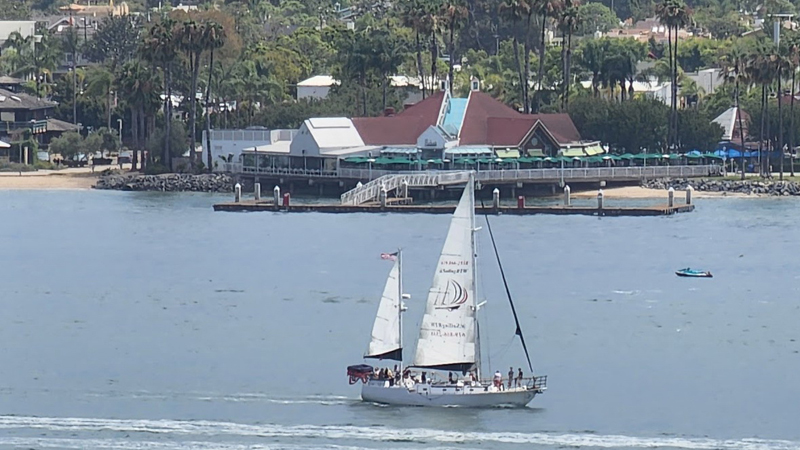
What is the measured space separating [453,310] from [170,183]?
79.1 m

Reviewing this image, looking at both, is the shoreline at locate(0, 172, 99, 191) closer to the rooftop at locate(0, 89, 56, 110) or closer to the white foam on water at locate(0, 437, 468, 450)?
the rooftop at locate(0, 89, 56, 110)

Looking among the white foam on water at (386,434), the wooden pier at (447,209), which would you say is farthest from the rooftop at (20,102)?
the white foam on water at (386,434)

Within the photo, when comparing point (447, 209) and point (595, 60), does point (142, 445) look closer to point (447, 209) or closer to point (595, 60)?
point (447, 209)

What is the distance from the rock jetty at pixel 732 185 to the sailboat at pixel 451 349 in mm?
70537

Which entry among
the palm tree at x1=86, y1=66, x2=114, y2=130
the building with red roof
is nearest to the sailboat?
the building with red roof

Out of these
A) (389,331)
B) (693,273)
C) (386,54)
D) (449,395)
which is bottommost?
(449,395)

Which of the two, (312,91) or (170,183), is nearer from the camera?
(170,183)

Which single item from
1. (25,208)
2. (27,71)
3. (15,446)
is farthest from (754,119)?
(15,446)

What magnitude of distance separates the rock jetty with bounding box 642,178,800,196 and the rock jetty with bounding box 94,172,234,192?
27.2 meters

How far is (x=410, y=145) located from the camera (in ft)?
435

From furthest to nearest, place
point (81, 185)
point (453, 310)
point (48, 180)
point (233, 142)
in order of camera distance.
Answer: point (233, 142) < point (48, 180) < point (81, 185) < point (453, 310)

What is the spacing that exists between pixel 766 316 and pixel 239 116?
3415 inches

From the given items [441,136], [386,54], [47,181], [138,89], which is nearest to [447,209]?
[441,136]

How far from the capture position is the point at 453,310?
2234 inches
